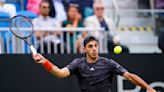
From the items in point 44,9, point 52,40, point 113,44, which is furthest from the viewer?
point 113,44

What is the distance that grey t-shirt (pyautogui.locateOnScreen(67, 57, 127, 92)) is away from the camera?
782cm

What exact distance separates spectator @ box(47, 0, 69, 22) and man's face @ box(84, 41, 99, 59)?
12.2 feet

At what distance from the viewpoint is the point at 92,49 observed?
7.72 meters

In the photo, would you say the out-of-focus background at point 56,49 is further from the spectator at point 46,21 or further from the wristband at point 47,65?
the wristband at point 47,65

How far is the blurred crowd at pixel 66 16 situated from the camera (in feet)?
34.4

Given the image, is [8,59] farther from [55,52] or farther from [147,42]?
[147,42]

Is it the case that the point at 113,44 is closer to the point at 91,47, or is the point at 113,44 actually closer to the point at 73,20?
the point at 73,20

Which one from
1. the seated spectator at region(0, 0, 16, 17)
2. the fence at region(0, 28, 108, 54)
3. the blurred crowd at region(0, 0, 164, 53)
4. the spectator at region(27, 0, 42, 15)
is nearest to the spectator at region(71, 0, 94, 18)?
the blurred crowd at region(0, 0, 164, 53)

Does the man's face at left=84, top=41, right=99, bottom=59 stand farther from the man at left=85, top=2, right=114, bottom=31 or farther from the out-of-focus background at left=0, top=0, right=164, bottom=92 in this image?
the man at left=85, top=2, right=114, bottom=31

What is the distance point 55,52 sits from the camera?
10508 millimetres

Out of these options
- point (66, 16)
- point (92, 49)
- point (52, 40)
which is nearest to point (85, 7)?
point (66, 16)

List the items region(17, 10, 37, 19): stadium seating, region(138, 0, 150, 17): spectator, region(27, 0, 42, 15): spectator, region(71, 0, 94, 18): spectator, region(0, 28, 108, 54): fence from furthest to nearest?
region(138, 0, 150, 17): spectator < region(71, 0, 94, 18): spectator < region(27, 0, 42, 15): spectator < region(17, 10, 37, 19): stadium seating < region(0, 28, 108, 54): fence

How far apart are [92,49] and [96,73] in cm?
38

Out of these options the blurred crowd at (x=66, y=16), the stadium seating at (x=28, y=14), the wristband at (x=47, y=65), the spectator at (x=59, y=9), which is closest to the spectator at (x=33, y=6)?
the blurred crowd at (x=66, y=16)
